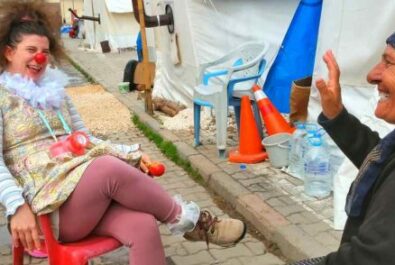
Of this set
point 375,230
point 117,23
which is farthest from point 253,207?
point 117,23

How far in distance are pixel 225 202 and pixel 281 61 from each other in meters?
1.53

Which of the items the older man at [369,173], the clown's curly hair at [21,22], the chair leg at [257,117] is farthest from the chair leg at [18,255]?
Answer: the chair leg at [257,117]

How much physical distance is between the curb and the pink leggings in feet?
3.62

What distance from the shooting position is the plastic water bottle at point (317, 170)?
358 cm

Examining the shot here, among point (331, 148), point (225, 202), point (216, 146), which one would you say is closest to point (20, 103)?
point (225, 202)

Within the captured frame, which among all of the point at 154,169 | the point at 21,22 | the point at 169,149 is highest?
the point at 21,22

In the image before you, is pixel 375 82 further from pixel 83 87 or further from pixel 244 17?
pixel 83 87

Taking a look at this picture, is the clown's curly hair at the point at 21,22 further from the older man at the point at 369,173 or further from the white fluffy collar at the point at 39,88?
the older man at the point at 369,173

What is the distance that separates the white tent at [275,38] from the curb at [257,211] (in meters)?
0.29

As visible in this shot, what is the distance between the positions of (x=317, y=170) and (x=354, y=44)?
0.91m

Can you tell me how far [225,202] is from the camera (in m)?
3.89

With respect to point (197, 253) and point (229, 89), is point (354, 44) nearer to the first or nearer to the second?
point (229, 89)

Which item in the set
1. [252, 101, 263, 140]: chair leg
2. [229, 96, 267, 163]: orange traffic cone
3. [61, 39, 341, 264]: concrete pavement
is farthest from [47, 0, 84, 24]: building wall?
[229, 96, 267, 163]: orange traffic cone

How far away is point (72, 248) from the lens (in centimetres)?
212
